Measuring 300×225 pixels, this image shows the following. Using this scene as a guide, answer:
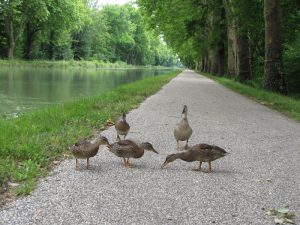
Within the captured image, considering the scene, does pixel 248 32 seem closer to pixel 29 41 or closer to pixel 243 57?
pixel 243 57

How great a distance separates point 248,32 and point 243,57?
217 centimetres

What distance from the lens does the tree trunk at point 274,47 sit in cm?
2072

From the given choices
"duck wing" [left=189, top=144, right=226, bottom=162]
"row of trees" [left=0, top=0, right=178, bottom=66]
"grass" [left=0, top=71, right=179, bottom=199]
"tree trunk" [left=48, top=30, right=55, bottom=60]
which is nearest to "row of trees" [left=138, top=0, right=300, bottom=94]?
"row of trees" [left=0, top=0, right=178, bottom=66]

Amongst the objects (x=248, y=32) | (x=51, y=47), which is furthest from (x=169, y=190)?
(x=51, y=47)

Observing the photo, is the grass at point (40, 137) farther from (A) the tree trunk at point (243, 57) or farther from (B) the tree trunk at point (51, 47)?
(B) the tree trunk at point (51, 47)

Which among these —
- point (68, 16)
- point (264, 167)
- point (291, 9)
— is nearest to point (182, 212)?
point (264, 167)

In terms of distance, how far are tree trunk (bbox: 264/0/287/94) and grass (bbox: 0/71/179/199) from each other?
10.3 metres

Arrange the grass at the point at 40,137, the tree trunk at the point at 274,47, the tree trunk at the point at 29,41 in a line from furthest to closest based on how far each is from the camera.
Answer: the tree trunk at the point at 29,41
the tree trunk at the point at 274,47
the grass at the point at 40,137

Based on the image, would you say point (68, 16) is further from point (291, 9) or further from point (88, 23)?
point (291, 9)

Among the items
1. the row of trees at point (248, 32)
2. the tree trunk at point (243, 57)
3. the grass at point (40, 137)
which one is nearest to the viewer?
the grass at point (40, 137)

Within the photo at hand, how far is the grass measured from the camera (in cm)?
560

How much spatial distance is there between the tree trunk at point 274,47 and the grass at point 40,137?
33.7 ft

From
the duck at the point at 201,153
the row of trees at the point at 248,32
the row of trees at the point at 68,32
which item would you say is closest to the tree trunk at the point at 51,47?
the row of trees at the point at 68,32

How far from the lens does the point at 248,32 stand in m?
Result: 30.4
